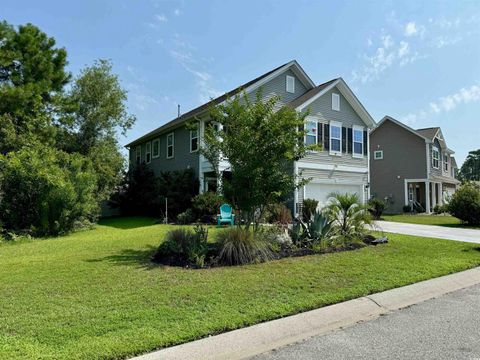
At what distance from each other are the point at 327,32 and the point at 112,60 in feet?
49.6

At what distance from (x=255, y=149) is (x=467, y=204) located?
539 inches

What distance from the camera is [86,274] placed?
6.37m

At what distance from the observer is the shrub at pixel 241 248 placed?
741 centimetres

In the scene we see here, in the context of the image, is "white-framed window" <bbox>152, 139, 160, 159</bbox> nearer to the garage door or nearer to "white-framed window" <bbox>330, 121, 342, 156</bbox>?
the garage door

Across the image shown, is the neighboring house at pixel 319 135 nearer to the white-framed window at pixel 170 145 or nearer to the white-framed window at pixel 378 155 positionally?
the white-framed window at pixel 170 145

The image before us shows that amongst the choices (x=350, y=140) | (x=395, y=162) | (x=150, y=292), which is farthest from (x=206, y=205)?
(x=395, y=162)

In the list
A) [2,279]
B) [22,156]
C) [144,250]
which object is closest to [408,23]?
[144,250]

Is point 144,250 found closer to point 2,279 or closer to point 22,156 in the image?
point 2,279

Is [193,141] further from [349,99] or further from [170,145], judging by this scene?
[349,99]

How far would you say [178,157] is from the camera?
69.4ft

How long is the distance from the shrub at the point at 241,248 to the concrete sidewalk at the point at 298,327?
2.73 meters

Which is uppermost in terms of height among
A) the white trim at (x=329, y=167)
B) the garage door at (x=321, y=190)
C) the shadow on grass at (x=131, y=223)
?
the white trim at (x=329, y=167)

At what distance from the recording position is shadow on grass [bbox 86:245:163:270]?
7188 millimetres

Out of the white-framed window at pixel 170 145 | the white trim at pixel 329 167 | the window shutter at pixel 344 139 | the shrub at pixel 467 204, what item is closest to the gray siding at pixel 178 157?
the white-framed window at pixel 170 145
